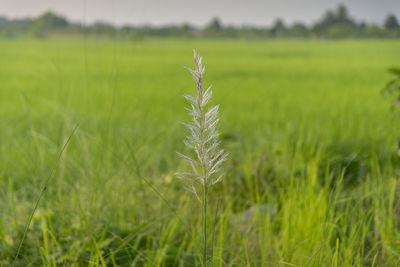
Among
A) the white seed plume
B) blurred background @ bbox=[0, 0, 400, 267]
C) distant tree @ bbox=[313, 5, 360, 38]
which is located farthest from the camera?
distant tree @ bbox=[313, 5, 360, 38]

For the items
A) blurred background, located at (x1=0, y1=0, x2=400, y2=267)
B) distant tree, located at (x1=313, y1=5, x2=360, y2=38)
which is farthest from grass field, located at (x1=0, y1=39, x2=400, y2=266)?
distant tree, located at (x1=313, y1=5, x2=360, y2=38)

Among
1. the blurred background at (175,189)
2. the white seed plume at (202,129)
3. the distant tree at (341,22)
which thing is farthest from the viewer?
the distant tree at (341,22)

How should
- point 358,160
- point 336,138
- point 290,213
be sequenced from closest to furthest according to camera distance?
point 290,213 < point 358,160 < point 336,138

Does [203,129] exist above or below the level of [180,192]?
above

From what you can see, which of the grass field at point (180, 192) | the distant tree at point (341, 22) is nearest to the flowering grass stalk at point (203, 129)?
the grass field at point (180, 192)

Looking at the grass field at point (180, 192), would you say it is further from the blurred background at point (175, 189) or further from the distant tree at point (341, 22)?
the distant tree at point (341, 22)

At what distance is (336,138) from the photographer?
3.95m

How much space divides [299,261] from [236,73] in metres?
12.7

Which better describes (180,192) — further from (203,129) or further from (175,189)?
(203,129)

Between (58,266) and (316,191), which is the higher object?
(316,191)

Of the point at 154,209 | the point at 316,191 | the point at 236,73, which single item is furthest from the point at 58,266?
the point at 236,73

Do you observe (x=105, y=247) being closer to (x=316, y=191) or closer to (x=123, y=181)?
(x=123, y=181)

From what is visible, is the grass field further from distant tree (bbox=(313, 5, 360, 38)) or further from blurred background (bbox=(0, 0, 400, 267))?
distant tree (bbox=(313, 5, 360, 38))

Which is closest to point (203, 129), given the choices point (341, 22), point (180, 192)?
point (180, 192)
